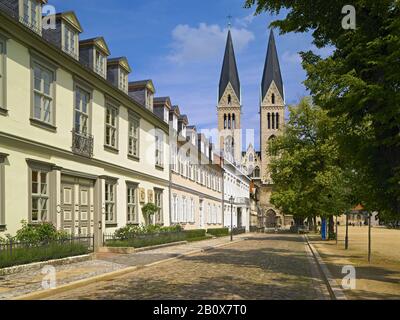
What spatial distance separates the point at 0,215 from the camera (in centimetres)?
1473

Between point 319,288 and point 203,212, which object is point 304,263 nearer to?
point 319,288

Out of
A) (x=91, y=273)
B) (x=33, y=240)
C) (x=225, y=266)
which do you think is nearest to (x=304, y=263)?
(x=225, y=266)

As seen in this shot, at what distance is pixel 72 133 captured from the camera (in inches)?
774

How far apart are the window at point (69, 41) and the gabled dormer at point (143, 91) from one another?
866cm

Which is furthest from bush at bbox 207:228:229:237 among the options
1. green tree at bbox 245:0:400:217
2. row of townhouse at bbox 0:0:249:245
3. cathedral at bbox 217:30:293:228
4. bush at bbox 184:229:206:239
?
cathedral at bbox 217:30:293:228

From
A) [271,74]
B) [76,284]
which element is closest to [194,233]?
[76,284]

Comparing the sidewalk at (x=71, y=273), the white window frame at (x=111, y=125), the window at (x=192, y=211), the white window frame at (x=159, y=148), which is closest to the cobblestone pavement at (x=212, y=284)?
the sidewalk at (x=71, y=273)

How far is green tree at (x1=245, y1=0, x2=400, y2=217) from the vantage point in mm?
10547

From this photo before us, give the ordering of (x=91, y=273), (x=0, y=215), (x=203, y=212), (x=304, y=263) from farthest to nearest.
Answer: (x=203, y=212) < (x=304, y=263) < (x=0, y=215) < (x=91, y=273)

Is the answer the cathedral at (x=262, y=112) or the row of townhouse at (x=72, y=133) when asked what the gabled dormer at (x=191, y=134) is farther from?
the cathedral at (x=262, y=112)

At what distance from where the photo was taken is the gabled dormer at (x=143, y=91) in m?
29.0

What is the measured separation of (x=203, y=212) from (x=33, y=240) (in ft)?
102

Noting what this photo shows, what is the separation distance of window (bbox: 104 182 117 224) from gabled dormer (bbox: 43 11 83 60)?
638 cm

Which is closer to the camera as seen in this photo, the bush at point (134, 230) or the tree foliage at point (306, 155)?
the bush at point (134, 230)
